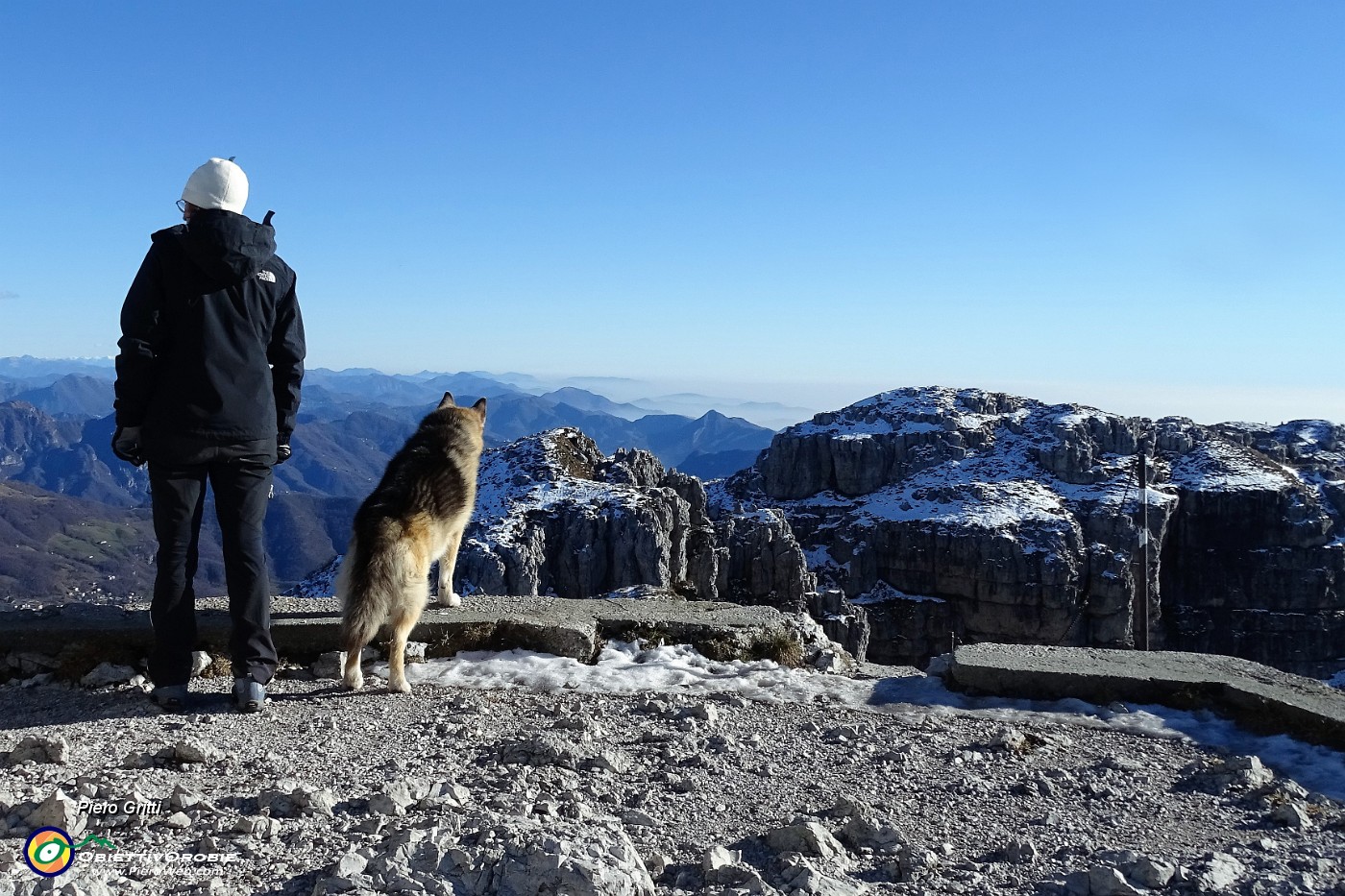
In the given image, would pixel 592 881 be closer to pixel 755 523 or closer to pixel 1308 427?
pixel 755 523

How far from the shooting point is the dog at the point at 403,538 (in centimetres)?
629

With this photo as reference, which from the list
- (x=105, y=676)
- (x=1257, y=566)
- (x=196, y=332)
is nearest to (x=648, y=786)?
(x=196, y=332)

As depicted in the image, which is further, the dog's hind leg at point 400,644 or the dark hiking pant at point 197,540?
the dog's hind leg at point 400,644

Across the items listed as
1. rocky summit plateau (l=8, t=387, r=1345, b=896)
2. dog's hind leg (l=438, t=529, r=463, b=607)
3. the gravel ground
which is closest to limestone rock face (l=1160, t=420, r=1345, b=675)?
rocky summit plateau (l=8, t=387, r=1345, b=896)

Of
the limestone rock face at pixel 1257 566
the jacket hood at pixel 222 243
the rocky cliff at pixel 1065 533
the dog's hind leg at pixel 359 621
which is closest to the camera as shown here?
the jacket hood at pixel 222 243

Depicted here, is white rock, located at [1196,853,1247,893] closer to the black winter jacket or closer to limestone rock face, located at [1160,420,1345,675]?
the black winter jacket

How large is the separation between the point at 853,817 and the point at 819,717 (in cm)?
184

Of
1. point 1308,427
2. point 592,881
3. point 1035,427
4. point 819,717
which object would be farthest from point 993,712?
point 1308,427

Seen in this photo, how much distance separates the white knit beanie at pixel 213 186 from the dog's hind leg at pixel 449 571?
→ 3035mm

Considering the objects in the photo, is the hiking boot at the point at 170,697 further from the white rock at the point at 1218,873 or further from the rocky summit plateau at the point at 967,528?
the rocky summit plateau at the point at 967,528

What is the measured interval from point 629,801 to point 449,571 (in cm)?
388

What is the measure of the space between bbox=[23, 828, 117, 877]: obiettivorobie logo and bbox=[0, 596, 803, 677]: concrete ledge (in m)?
3.48

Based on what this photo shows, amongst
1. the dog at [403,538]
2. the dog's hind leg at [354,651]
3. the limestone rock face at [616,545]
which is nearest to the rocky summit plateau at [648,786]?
the dog's hind leg at [354,651]

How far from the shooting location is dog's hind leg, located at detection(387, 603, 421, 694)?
6.47 meters
